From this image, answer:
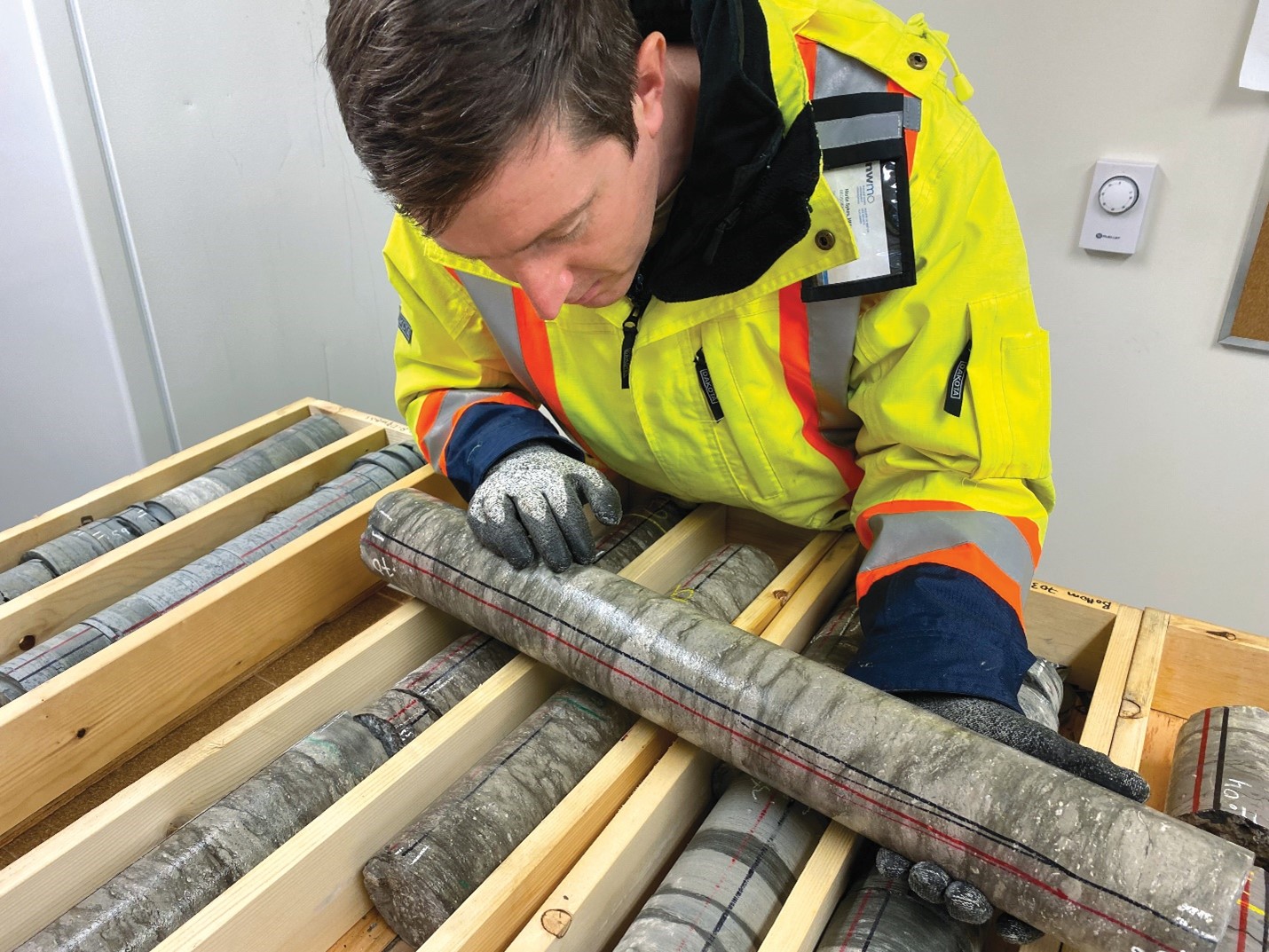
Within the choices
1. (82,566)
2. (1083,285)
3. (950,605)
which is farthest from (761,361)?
(1083,285)

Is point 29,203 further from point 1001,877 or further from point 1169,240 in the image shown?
point 1169,240

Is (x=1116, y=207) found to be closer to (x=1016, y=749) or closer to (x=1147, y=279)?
(x=1147, y=279)

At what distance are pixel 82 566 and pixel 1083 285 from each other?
202 cm

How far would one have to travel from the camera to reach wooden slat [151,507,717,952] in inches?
31.0

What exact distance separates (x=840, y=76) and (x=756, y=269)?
0.78 feet

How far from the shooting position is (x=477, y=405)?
136 centimetres

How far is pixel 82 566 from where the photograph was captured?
4.31 ft

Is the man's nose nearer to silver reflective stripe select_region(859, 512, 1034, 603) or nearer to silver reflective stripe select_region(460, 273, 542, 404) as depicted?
silver reflective stripe select_region(460, 273, 542, 404)

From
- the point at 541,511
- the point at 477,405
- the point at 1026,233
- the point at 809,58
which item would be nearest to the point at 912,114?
the point at 809,58

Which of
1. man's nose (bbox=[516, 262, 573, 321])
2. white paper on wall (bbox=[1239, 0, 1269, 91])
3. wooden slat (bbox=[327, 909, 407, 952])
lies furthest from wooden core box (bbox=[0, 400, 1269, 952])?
white paper on wall (bbox=[1239, 0, 1269, 91])

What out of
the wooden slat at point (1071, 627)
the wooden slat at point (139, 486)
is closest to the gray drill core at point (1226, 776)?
the wooden slat at point (1071, 627)

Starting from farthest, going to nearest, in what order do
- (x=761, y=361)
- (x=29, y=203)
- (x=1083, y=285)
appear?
1. (x=1083, y=285)
2. (x=29, y=203)
3. (x=761, y=361)

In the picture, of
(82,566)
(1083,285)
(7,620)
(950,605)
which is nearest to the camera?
(950,605)

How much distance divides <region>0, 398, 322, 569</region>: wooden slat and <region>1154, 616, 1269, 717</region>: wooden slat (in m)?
1.63
